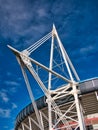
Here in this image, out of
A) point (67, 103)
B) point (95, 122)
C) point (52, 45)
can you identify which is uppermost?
point (52, 45)

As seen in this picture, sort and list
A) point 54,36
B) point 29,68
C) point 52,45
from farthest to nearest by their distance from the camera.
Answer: point 54,36
point 52,45
point 29,68

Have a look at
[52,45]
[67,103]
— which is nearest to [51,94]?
[67,103]

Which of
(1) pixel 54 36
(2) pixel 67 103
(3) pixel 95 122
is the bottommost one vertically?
(3) pixel 95 122

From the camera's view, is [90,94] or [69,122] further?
[69,122]

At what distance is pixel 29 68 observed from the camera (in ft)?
78.4

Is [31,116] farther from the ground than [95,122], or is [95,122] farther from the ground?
[31,116]

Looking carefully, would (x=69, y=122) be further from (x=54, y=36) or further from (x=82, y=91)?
(x=54, y=36)

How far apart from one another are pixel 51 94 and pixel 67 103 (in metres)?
2.34

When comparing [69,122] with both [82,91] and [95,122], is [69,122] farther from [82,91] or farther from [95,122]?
[82,91]

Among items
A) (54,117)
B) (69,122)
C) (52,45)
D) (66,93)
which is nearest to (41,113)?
(54,117)

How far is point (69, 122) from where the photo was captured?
32688 mm

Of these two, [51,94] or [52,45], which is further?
[52,45]

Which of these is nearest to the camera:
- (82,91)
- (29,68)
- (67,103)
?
(29,68)

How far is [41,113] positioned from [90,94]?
8005 millimetres
